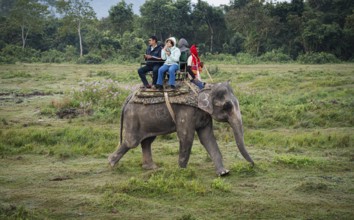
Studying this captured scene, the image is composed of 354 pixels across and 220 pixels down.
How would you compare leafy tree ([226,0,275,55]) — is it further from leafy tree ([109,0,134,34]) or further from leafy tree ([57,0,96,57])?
leafy tree ([57,0,96,57])

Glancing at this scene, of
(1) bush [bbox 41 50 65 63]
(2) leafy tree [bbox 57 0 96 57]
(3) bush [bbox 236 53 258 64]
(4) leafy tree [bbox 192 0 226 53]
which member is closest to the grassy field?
(3) bush [bbox 236 53 258 64]

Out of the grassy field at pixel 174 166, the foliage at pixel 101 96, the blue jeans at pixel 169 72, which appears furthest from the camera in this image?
the foliage at pixel 101 96

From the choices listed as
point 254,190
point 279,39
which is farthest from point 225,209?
point 279,39

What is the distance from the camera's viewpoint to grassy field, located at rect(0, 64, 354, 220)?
759 centimetres

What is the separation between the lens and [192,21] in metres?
45.8

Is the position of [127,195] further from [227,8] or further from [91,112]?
[227,8]

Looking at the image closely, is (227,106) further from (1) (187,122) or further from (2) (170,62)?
A: (2) (170,62)

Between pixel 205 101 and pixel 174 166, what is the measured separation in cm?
175

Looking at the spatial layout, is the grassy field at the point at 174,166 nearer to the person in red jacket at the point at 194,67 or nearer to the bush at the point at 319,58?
the person in red jacket at the point at 194,67

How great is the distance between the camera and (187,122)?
9578 mm

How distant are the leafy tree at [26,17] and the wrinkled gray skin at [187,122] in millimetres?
41183

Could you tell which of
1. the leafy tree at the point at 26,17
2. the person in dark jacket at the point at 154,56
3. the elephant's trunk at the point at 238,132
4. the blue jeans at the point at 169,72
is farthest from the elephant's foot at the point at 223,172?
the leafy tree at the point at 26,17

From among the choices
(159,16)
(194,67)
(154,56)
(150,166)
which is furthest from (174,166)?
(159,16)

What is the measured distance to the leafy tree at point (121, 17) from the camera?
48.8m
